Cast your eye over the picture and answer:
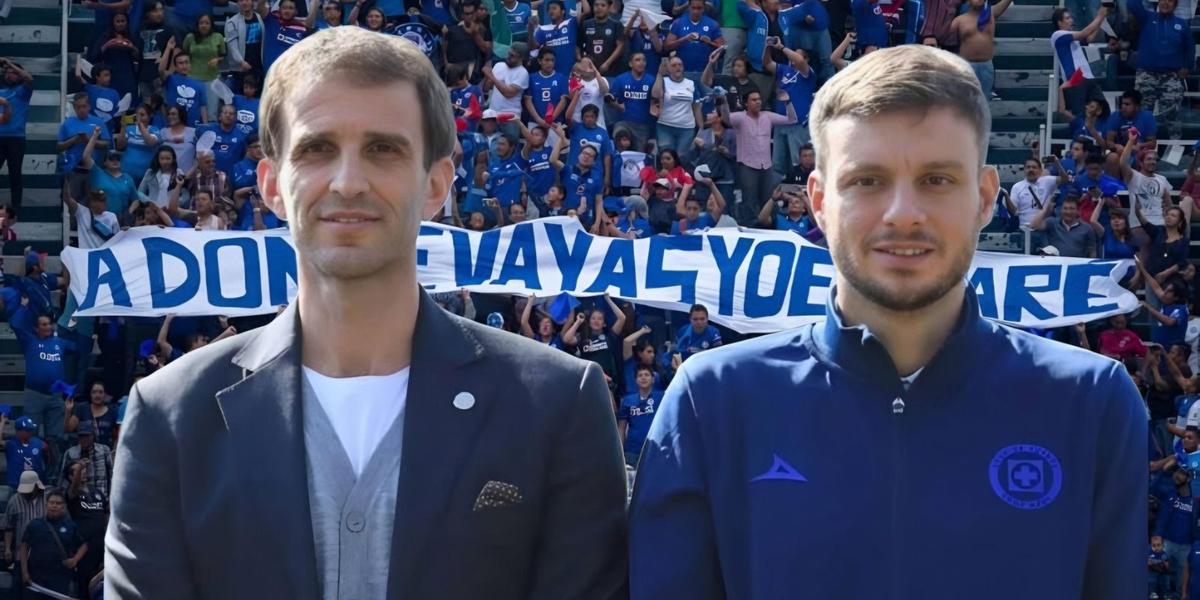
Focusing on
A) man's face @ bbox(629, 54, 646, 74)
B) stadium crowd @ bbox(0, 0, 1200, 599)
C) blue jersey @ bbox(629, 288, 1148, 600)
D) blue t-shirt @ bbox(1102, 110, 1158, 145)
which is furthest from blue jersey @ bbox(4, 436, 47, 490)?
blue jersey @ bbox(629, 288, 1148, 600)

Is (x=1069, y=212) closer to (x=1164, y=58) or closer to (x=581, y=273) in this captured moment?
(x=1164, y=58)

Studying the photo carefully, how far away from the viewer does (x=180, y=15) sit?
1792cm

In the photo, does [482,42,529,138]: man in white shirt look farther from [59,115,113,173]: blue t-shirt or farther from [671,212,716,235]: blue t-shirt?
[59,115,113,173]: blue t-shirt

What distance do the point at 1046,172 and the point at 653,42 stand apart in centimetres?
387

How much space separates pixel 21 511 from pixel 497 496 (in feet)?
38.0

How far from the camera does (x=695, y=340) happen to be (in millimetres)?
15180

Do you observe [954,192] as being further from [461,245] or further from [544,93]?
[544,93]

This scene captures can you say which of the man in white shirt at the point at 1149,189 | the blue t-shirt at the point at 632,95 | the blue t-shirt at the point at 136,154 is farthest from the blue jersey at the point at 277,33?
the man in white shirt at the point at 1149,189

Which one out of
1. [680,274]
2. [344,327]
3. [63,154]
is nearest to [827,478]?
[344,327]

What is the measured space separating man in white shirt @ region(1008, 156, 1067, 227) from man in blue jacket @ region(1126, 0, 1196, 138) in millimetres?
2259

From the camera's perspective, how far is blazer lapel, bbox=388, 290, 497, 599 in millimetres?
3168

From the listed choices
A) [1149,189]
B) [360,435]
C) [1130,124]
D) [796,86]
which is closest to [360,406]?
[360,435]

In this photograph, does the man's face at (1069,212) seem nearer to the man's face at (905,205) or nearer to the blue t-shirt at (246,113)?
the blue t-shirt at (246,113)

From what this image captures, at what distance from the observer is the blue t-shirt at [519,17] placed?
1836cm
